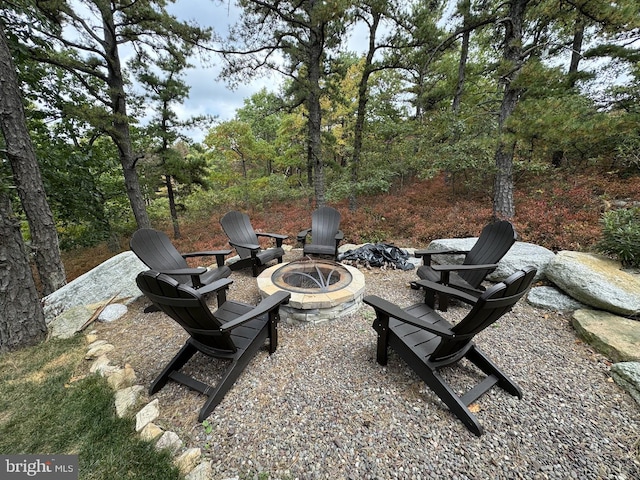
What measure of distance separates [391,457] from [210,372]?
4.75 ft

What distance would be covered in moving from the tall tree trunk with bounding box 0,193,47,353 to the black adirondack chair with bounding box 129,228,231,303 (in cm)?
83

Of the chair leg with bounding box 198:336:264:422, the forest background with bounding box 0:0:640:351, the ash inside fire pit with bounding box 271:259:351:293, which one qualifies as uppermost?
the forest background with bounding box 0:0:640:351

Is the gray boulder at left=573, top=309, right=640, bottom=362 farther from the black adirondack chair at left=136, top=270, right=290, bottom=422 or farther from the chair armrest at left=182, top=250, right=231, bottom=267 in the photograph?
the chair armrest at left=182, top=250, right=231, bottom=267

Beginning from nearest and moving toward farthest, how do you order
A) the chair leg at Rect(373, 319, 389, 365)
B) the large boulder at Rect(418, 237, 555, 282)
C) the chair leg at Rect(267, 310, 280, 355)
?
the chair leg at Rect(373, 319, 389, 365), the chair leg at Rect(267, 310, 280, 355), the large boulder at Rect(418, 237, 555, 282)

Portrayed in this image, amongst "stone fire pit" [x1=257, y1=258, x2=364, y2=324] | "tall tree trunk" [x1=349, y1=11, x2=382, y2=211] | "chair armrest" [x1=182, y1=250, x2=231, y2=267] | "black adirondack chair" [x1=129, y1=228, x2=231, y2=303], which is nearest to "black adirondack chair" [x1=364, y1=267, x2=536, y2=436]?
"stone fire pit" [x1=257, y1=258, x2=364, y2=324]

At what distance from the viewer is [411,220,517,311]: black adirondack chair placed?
8.99ft

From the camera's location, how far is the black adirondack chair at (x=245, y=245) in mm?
3859

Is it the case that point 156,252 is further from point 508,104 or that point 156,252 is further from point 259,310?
point 508,104

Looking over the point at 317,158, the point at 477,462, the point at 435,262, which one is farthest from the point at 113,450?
the point at 317,158

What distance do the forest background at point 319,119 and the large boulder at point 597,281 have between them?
3.52 feet

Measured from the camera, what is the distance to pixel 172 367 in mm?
1804

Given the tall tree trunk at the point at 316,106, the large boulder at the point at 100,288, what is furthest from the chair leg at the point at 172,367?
the tall tree trunk at the point at 316,106

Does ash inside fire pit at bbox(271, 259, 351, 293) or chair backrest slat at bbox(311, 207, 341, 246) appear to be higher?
chair backrest slat at bbox(311, 207, 341, 246)

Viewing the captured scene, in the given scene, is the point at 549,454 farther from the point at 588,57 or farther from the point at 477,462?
the point at 588,57
